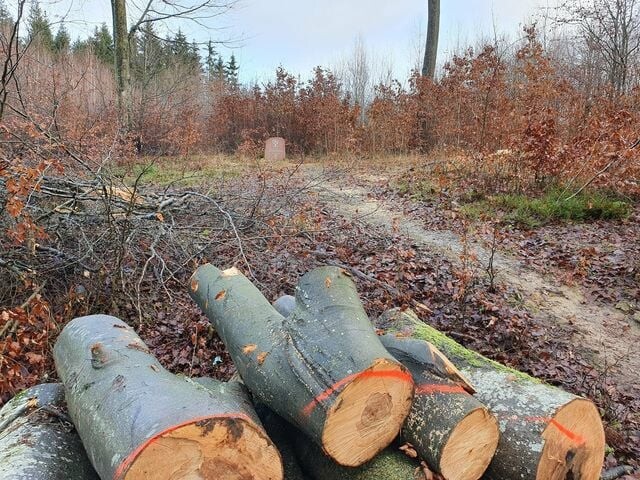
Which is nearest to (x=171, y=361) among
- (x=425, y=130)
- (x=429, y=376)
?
(x=429, y=376)

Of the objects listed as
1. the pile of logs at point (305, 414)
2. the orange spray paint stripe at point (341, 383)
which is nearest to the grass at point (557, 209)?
the pile of logs at point (305, 414)

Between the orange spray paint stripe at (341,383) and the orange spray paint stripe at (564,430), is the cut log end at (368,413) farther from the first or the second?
the orange spray paint stripe at (564,430)

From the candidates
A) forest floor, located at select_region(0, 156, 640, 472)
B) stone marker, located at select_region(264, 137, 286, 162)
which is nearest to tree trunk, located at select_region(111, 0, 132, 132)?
stone marker, located at select_region(264, 137, 286, 162)

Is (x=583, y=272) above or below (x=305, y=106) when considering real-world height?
below

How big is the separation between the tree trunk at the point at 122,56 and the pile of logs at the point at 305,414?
42.4 feet

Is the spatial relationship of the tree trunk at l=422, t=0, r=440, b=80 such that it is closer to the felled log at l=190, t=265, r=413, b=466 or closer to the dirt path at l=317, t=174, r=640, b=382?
the dirt path at l=317, t=174, r=640, b=382

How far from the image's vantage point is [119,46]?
14.0m

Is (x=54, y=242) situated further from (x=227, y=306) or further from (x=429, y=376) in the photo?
(x=429, y=376)

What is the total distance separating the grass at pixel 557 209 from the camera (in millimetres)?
6906

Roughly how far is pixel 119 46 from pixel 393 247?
12.1 meters

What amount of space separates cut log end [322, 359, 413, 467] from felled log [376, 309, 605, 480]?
0.52 metres

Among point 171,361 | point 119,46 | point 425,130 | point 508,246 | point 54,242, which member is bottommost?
point 171,361

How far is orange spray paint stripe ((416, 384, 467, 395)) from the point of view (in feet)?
6.81

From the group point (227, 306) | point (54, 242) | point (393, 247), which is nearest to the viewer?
point (227, 306)
